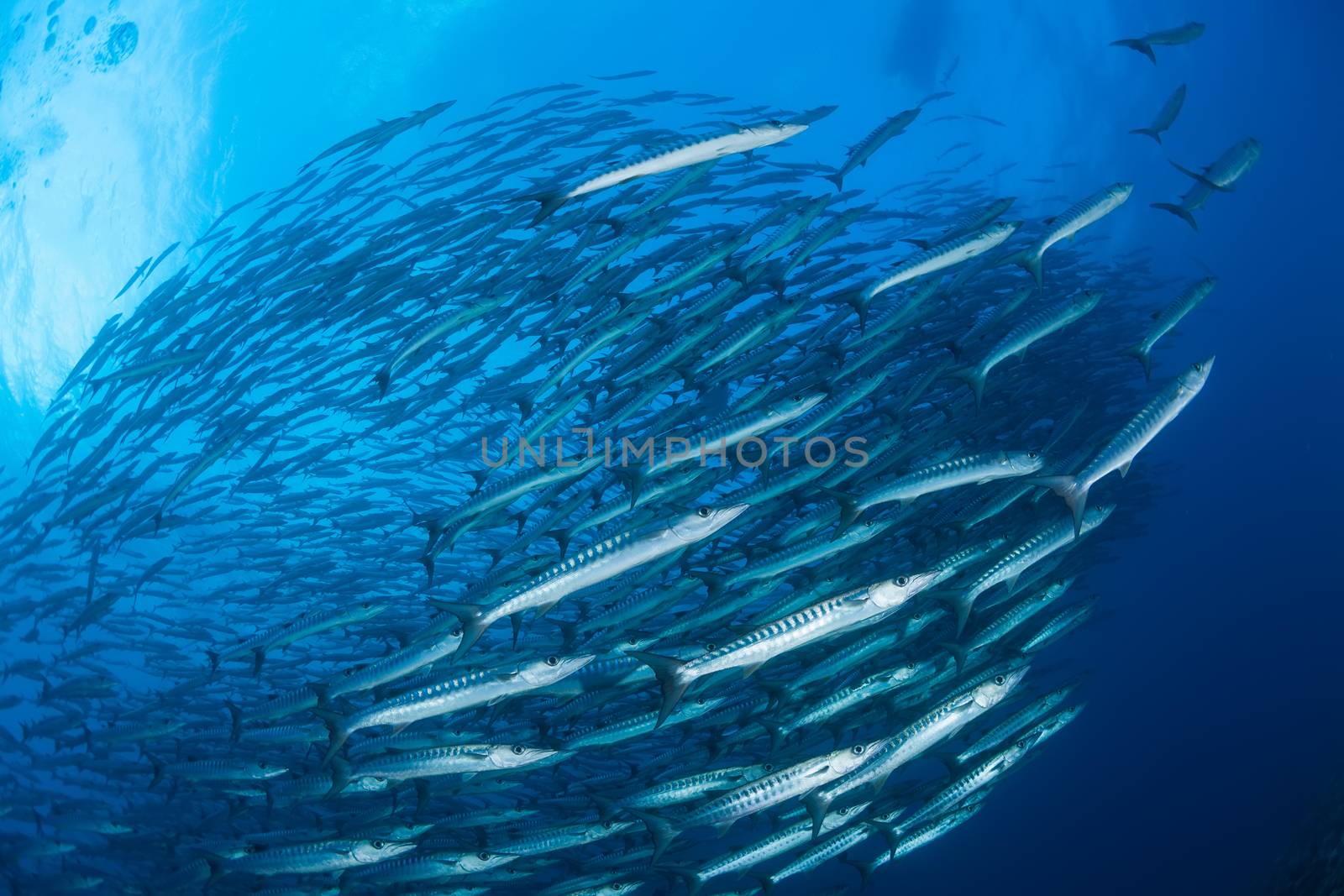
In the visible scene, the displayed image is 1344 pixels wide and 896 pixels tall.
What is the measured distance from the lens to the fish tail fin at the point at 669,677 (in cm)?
368

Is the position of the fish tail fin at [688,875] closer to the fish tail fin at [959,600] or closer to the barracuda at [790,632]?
the barracuda at [790,632]

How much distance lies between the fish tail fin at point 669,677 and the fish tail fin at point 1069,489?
2.27m

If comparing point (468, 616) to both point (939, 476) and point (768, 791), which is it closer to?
point (768, 791)

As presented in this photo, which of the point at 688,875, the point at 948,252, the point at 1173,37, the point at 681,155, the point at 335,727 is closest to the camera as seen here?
the point at 681,155

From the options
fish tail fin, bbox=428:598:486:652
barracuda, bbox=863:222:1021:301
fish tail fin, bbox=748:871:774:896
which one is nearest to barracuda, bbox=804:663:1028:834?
fish tail fin, bbox=748:871:774:896

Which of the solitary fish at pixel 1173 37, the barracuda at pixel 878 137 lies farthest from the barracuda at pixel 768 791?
the solitary fish at pixel 1173 37

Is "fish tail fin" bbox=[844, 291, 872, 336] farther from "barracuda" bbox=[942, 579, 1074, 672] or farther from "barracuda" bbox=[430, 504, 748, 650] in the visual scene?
"barracuda" bbox=[942, 579, 1074, 672]

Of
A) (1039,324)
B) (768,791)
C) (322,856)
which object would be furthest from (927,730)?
(322,856)

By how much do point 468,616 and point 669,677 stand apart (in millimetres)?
1331

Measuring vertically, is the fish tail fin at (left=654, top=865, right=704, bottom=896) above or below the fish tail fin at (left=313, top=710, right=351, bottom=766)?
below

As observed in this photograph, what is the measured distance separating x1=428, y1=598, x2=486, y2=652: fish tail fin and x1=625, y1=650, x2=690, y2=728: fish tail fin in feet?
3.54

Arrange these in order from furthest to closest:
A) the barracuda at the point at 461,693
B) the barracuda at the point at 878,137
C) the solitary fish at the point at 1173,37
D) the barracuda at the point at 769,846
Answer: the solitary fish at the point at 1173,37 → the barracuda at the point at 878,137 → the barracuda at the point at 769,846 → the barracuda at the point at 461,693

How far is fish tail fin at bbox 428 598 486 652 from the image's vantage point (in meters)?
4.14

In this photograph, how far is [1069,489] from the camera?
3.97m
